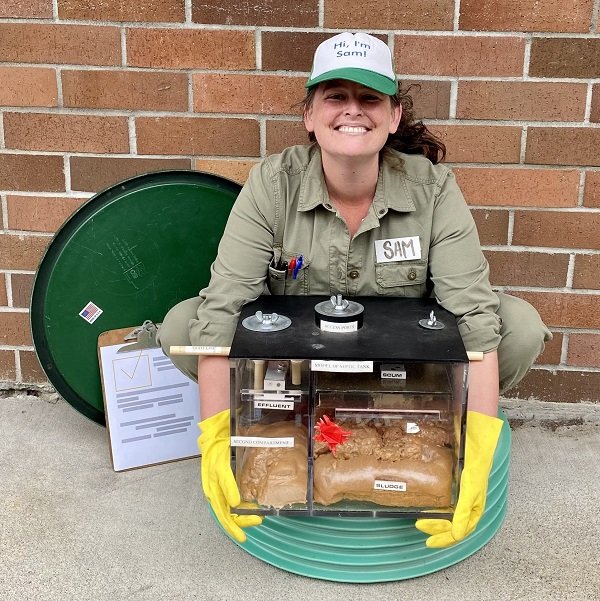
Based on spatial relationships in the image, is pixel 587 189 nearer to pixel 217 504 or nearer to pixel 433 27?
pixel 433 27

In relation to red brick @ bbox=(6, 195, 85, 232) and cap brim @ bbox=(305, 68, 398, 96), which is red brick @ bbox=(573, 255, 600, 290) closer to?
cap brim @ bbox=(305, 68, 398, 96)

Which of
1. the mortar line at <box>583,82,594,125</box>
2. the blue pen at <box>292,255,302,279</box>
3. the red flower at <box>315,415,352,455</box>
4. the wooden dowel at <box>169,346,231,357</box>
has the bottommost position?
the red flower at <box>315,415,352,455</box>

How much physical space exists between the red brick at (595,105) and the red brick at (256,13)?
0.88 meters

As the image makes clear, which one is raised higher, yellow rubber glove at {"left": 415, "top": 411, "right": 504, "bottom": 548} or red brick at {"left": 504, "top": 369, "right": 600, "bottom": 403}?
yellow rubber glove at {"left": 415, "top": 411, "right": 504, "bottom": 548}

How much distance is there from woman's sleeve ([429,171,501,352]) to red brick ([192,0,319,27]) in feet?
2.24

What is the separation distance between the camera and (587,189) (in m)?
2.59

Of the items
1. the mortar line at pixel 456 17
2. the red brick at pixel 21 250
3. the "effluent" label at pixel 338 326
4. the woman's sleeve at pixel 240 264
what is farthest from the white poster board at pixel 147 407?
the mortar line at pixel 456 17

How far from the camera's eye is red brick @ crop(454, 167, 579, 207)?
2584 millimetres

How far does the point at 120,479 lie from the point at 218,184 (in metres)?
0.96

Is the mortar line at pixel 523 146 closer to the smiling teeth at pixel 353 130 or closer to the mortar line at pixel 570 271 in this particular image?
the mortar line at pixel 570 271

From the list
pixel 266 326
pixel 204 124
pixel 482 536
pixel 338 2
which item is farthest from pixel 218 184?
pixel 482 536

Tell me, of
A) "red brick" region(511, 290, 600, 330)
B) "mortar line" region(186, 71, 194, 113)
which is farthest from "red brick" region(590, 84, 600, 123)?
"mortar line" region(186, 71, 194, 113)

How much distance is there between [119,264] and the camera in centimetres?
254

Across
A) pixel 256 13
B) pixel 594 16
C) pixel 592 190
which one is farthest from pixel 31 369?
pixel 594 16
